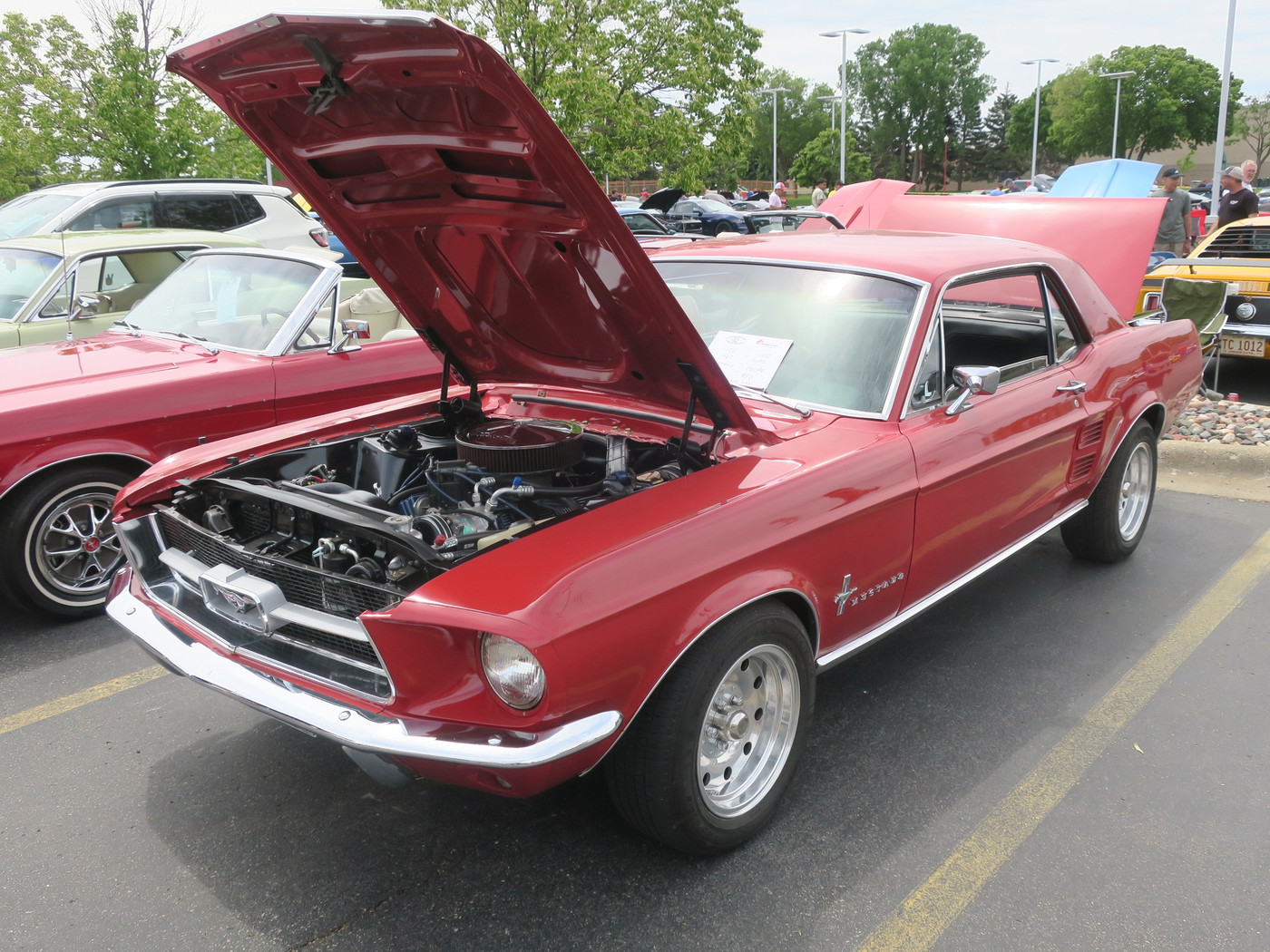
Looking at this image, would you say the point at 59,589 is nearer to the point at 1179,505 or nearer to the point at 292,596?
the point at 292,596

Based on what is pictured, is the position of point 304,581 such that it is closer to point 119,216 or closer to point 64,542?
point 64,542

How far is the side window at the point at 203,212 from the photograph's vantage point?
9.57 meters

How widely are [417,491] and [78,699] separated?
5.32 feet

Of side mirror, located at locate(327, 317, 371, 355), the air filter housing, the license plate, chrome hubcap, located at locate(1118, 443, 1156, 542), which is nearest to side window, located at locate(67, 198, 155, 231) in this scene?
side mirror, located at locate(327, 317, 371, 355)

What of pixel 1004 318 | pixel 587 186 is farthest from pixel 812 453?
pixel 1004 318

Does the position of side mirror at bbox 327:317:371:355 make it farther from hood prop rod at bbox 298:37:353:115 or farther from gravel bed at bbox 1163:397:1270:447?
gravel bed at bbox 1163:397:1270:447

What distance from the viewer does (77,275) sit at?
612 cm

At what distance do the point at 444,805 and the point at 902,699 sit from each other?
1.68 m

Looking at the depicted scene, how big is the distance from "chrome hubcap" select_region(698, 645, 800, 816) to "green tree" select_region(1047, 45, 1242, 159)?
69570 millimetres

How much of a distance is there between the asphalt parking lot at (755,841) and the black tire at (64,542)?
0.36 metres

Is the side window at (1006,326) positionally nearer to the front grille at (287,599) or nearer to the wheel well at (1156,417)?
the wheel well at (1156,417)

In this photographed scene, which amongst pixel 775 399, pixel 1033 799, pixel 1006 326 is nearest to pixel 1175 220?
pixel 1006 326

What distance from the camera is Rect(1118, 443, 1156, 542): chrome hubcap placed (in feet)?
15.3

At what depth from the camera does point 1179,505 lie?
5.71 meters
